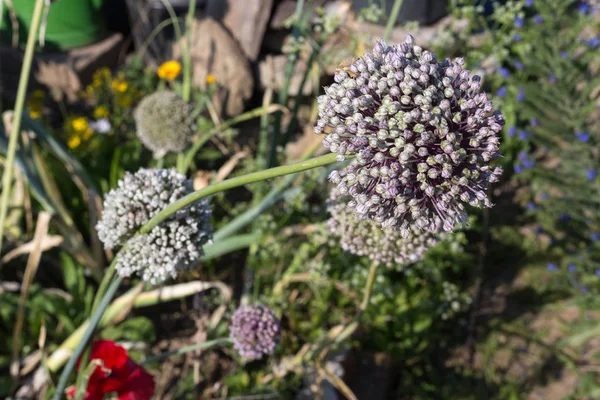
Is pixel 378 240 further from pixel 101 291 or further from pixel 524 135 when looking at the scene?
pixel 524 135

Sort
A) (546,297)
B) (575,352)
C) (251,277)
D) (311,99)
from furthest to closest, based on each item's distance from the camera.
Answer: (311,99)
(546,297)
(575,352)
(251,277)

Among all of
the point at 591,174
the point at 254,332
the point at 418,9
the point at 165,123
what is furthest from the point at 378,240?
the point at 418,9

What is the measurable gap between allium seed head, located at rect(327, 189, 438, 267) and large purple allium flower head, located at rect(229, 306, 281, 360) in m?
0.40

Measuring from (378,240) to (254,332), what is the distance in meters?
0.52

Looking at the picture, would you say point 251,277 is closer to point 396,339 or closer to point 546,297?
point 396,339

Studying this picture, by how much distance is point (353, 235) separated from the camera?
65.9 inches

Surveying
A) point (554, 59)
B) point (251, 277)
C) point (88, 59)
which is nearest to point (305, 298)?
point (251, 277)

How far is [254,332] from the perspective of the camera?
1.78 m

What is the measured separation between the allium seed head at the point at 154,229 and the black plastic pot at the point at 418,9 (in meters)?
3.35

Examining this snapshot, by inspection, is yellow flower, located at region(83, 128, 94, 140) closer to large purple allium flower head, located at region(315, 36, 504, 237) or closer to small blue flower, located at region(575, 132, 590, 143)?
large purple allium flower head, located at region(315, 36, 504, 237)

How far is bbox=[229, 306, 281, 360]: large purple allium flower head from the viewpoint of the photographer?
1.76 m

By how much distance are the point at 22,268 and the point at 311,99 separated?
2409mm

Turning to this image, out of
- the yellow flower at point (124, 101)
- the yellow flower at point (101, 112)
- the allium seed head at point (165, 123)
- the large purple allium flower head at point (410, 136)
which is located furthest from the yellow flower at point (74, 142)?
the large purple allium flower head at point (410, 136)

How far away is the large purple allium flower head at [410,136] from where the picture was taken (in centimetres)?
103
